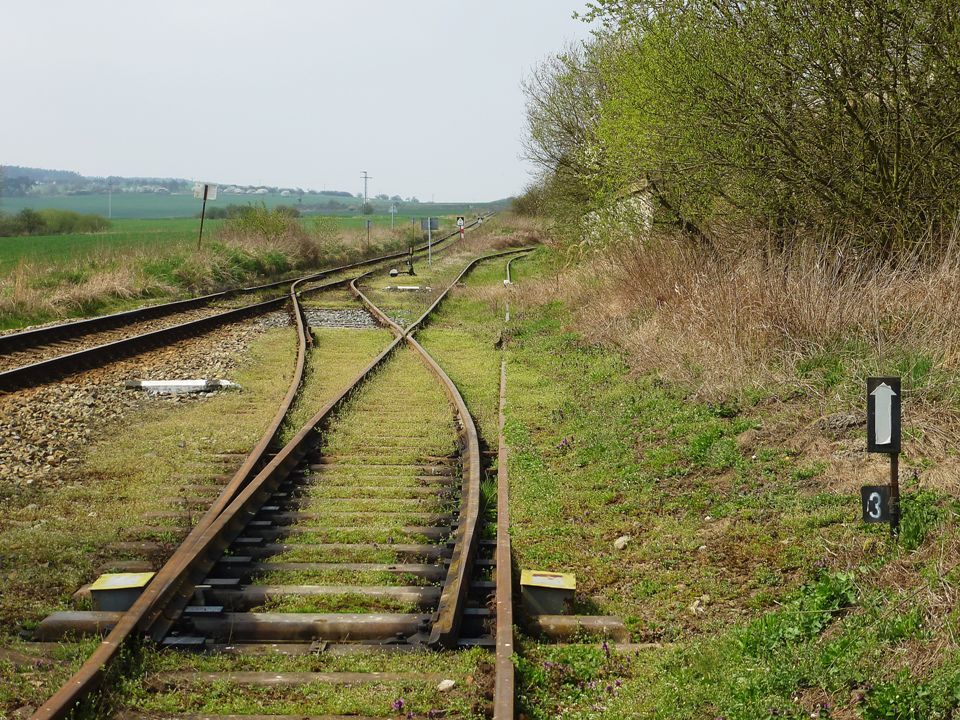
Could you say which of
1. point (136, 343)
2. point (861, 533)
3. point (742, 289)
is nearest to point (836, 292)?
point (742, 289)

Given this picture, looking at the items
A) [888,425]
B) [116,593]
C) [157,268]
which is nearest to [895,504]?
[888,425]

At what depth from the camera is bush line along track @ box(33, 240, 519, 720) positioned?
4578 millimetres

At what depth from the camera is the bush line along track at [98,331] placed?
11.8m

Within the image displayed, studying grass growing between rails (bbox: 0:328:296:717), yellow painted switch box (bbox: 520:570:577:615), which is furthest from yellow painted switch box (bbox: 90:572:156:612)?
yellow painted switch box (bbox: 520:570:577:615)

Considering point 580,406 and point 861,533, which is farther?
point 580,406

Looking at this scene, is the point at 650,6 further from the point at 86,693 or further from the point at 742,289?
the point at 86,693

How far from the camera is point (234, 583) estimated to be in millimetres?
5664

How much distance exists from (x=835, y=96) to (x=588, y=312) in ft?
19.9

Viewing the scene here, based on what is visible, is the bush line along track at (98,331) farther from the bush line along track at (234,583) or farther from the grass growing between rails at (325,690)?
the grass growing between rails at (325,690)

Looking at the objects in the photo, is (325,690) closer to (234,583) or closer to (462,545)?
(234,583)

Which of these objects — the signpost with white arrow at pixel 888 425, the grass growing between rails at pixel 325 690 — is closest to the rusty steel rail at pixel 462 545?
the grass growing between rails at pixel 325 690

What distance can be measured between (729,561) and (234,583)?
3.05 m

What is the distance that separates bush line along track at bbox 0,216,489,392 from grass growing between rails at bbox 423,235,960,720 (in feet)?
20.0

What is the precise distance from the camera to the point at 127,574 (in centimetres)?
542
